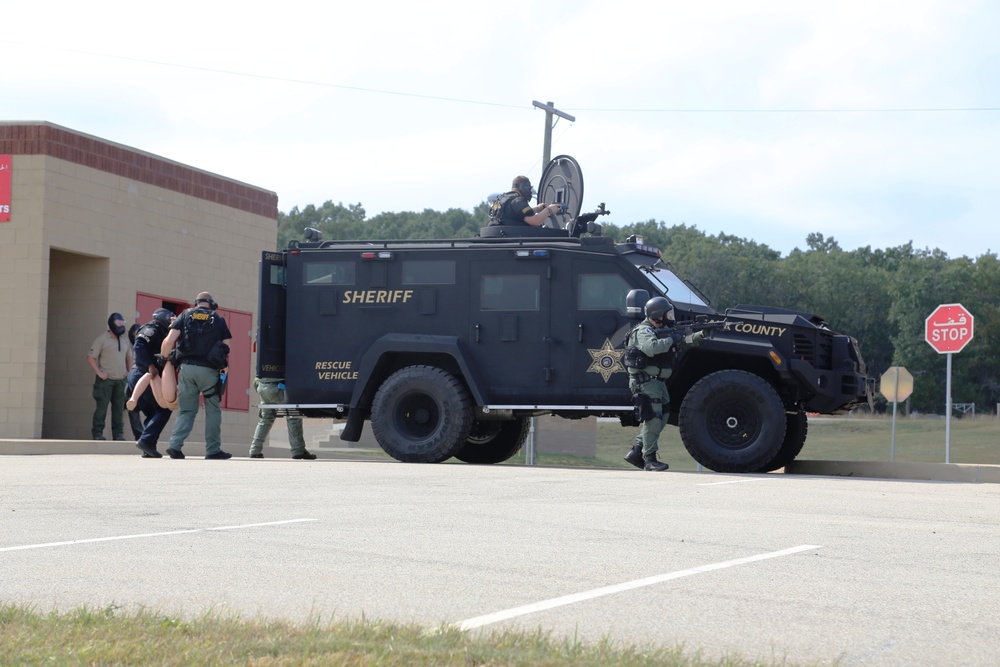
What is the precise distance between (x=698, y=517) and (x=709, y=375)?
5.66 meters

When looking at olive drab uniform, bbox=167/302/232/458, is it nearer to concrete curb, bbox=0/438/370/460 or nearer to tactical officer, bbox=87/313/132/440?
concrete curb, bbox=0/438/370/460

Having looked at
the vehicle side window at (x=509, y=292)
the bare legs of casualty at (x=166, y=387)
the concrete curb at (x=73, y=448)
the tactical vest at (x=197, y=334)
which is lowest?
the concrete curb at (x=73, y=448)

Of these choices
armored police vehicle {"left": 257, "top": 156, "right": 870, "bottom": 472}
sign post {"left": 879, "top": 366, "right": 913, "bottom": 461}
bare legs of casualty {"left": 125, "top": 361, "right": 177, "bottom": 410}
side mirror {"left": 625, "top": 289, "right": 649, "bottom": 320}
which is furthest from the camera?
sign post {"left": 879, "top": 366, "right": 913, "bottom": 461}

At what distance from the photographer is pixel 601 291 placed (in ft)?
51.0

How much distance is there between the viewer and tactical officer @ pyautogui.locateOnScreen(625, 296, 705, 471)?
1420cm

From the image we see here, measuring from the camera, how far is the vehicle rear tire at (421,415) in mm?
15453

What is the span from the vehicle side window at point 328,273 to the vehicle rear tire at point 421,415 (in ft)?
4.60

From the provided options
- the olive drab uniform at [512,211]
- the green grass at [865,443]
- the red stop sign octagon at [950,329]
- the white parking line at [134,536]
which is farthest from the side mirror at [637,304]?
the green grass at [865,443]

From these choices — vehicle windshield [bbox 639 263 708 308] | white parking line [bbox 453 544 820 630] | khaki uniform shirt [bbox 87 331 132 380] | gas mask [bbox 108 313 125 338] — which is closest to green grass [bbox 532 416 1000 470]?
khaki uniform shirt [bbox 87 331 132 380]

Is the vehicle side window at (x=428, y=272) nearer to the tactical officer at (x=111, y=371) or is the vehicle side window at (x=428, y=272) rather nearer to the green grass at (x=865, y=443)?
the tactical officer at (x=111, y=371)

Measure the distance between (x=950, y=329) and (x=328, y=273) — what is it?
47.7 feet

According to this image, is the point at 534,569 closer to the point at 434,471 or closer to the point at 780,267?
the point at 434,471

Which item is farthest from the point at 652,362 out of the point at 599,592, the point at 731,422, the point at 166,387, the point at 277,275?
the point at 599,592

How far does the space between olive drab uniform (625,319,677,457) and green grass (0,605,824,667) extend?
945cm
